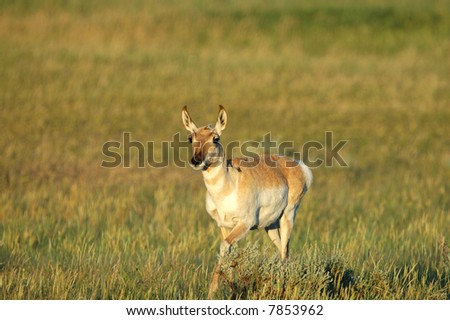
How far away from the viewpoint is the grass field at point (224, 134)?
1014 cm

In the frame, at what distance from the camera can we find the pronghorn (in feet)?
30.3

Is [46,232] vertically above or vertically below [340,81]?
below

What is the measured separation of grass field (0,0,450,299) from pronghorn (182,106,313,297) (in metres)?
0.36

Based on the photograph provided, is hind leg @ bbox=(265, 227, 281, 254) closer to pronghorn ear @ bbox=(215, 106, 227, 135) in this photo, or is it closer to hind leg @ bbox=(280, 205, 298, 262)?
hind leg @ bbox=(280, 205, 298, 262)

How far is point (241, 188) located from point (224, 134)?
1510 cm

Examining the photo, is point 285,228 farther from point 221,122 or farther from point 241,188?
point 221,122

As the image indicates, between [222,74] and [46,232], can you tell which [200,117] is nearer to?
[222,74]

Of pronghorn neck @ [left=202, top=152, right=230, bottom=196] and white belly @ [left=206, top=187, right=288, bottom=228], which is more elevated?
pronghorn neck @ [left=202, top=152, right=230, bottom=196]

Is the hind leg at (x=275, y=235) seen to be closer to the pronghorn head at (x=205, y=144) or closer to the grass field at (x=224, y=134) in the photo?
the grass field at (x=224, y=134)

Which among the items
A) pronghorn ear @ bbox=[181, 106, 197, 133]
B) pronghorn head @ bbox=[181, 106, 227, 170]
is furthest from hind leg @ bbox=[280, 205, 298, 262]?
pronghorn ear @ bbox=[181, 106, 197, 133]

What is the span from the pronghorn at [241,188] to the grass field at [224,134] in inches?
14.2

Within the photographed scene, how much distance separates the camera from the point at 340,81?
107 ft

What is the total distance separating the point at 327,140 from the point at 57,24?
18.0 metres

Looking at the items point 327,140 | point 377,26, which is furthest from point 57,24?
point 327,140
